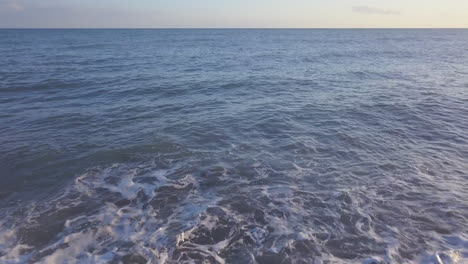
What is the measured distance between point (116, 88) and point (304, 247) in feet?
71.0

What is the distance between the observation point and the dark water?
24.9 ft

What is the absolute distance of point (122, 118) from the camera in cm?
1733

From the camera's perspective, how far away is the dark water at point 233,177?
758 centimetres

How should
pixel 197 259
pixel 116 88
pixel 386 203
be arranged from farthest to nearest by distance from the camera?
pixel 116 88, pixel 386 203, pixel 197 259

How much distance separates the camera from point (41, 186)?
10281 mm

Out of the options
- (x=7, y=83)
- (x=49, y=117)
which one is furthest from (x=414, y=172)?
(x=7, y=83)

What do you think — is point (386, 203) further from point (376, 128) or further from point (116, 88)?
point (116, 88)

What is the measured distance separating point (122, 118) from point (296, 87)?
594 inches

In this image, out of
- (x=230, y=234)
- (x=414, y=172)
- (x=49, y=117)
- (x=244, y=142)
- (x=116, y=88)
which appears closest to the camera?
(x=230, y=234)

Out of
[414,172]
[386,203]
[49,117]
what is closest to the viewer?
[386,203]

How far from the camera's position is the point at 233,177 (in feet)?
36.1

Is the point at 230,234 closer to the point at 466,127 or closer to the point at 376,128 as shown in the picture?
the point at 376,128

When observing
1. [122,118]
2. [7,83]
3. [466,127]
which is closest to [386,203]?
[466,127]

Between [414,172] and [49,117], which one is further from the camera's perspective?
[49,117]
